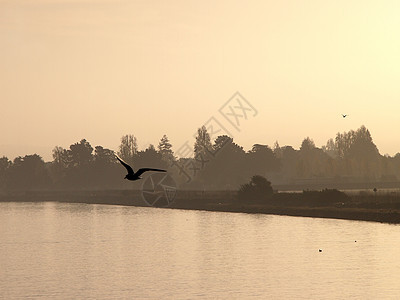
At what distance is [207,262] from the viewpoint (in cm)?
5934

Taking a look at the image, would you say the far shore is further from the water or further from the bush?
the water

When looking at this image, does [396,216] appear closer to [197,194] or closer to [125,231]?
[125,231]

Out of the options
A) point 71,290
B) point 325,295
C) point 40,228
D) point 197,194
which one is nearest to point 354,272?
point 325,295

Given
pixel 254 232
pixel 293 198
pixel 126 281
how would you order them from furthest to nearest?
pixel 293 198 → pixel 254 232 → pixel 126 281

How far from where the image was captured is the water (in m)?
45.7

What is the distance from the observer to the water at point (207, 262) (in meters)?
45.7

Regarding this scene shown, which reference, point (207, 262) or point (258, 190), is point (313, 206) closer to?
point (258, 190)

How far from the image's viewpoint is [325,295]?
142 ft

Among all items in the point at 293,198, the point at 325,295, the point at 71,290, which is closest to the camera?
the point at 325,295

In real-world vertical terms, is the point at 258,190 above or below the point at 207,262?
above

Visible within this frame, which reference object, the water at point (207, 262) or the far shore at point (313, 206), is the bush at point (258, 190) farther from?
the water at point (207, 262)

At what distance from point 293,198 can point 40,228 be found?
47.7 metres

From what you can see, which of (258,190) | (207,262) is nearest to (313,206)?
(258,190)

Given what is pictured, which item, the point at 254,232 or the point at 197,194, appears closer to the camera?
the point at 254,232
